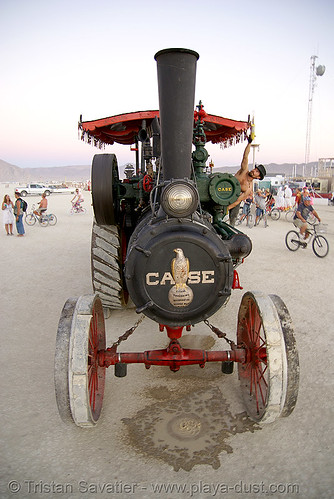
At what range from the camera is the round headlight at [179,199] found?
103 inches

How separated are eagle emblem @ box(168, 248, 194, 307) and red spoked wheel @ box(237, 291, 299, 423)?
58 cm

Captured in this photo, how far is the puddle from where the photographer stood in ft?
8.85

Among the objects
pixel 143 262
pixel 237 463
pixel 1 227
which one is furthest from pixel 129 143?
pixel 1 227

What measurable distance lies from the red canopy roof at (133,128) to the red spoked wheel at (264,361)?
3.01 m

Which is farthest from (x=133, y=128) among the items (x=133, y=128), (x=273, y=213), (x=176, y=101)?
(x=273, y=213)

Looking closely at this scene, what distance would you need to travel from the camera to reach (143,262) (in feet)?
8.96

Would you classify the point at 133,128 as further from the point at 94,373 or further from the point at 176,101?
the point at 94,373

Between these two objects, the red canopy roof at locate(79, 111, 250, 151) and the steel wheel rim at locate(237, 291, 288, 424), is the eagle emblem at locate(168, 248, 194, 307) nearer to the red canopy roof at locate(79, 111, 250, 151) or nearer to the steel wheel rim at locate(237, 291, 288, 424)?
the steel wheel rim at locate(237, 291, 288, 424)

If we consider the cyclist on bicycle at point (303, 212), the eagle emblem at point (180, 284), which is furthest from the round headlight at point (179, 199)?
the cyclist on bicycle at point (303, 212)

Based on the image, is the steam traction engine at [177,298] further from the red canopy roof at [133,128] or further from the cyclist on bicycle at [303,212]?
the cyclist on bicycle at [303,212]

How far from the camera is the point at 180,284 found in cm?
275

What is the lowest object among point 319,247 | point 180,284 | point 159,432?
point 159,432

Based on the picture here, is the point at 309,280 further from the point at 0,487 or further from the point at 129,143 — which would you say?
the point at 0,487

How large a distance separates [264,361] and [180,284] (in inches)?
39.0
